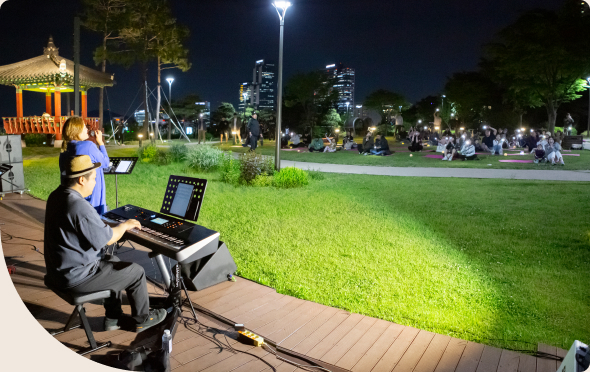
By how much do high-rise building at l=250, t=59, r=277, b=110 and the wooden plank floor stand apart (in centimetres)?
12891

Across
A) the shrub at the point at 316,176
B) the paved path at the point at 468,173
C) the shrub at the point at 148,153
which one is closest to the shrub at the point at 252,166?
the shrub at the point at 316,176

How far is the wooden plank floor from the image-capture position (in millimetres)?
3410

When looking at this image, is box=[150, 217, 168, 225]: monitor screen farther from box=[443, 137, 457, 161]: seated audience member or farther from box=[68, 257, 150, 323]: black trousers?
box=[443, 137, 457, 161]: seated audience member

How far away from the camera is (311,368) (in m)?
3.37

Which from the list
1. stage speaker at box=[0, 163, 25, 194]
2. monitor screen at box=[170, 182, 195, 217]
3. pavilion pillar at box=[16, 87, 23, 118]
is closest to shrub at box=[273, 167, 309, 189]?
stage speaker at box=[0, 163, 25, 194]

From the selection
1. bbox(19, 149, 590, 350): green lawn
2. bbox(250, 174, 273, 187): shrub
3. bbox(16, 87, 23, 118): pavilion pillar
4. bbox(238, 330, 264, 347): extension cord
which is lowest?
bbox(238, 330, 264, 347): extension cord

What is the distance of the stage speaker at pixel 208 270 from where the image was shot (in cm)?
482

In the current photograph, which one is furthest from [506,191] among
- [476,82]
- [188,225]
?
[476,82]

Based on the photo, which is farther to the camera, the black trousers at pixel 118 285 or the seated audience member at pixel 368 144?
the seated audience member at pixel 368 144

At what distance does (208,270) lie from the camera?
4930mm

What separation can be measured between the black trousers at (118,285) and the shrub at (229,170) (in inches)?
364

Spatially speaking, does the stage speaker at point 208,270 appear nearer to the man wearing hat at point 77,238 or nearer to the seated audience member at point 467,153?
the man wearing hat at point 77,238

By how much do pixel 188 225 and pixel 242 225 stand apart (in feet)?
12.3

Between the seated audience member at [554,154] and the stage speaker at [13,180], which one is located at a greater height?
the seated audience member at [554,154]
